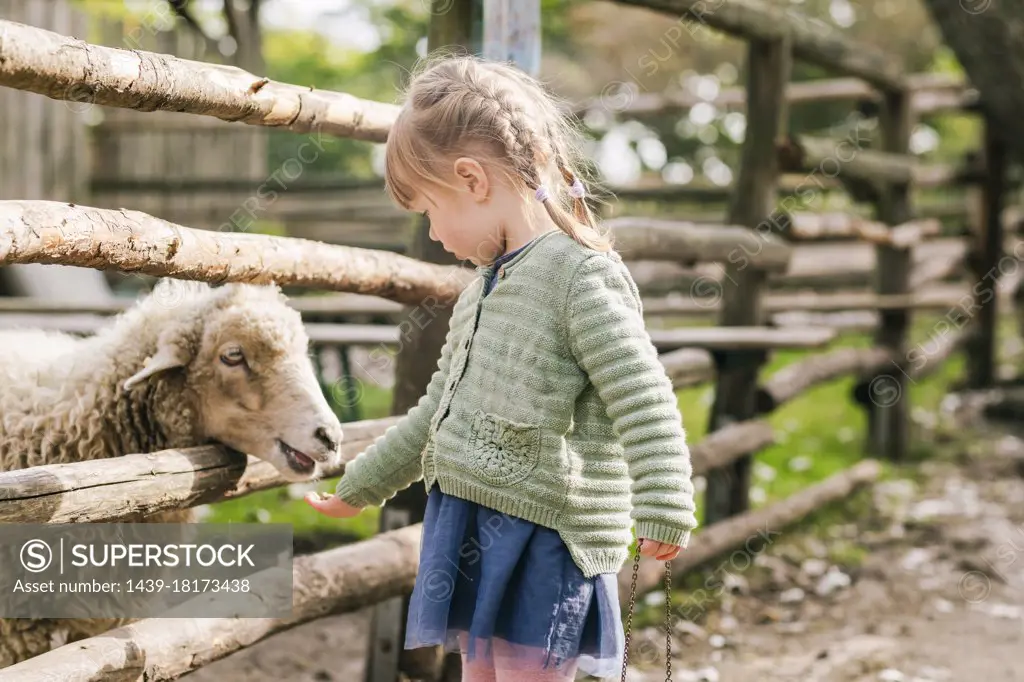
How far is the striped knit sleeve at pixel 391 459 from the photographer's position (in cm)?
251

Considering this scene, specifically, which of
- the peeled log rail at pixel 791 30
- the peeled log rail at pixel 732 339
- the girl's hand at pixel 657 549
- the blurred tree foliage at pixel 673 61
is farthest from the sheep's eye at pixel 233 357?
the blurred tree foliage at pixel 673 61

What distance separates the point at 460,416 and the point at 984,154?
757cm

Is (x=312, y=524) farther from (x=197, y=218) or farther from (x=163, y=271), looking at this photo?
(x=197, y=218)

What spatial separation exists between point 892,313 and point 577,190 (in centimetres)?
592

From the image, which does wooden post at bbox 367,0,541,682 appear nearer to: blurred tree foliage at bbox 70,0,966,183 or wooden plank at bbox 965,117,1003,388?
wooden plank at bbox 965,117,1003,388

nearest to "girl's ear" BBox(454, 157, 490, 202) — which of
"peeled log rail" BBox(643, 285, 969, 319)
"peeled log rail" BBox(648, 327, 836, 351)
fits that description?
"peeled log rail" BBox(648, 327, 836, 351)

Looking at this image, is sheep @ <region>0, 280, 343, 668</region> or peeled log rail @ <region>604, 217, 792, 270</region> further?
peeled log rail @ <region>604, 217, 792, 270</region>

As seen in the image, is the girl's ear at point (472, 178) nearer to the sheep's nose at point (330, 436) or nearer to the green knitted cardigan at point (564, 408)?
the green knitted cardigan at point (564, 408)

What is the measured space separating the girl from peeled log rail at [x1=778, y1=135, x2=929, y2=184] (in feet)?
11.6

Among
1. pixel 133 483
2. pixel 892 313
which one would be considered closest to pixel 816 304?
pixel 892 313

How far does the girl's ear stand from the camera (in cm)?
222

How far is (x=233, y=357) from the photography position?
111 inches

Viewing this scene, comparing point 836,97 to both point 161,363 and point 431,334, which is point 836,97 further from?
point 161,363

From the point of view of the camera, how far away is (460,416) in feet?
7.65
